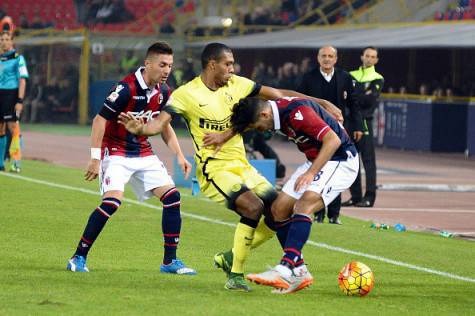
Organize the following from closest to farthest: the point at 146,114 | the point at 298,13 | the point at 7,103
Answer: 1. the point at 146,114
2. the point at 7,103
3. the point at 298,13

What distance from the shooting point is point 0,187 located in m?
17.8

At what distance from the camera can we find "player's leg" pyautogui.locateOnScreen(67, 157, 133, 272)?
1057 cm

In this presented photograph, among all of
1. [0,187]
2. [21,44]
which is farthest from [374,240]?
[21,44]

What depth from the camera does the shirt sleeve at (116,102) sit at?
10477 millimetres

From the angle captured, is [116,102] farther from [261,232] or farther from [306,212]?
[306,212]

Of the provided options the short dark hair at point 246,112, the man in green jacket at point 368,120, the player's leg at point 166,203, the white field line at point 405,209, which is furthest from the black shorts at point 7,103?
the short dark hair at point 246,112

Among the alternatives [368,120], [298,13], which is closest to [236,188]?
[368,120]

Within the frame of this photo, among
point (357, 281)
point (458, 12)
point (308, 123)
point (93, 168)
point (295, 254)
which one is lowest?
point (357, 281)

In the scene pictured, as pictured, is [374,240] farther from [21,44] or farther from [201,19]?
[201,19]

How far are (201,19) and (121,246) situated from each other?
31.9 metres

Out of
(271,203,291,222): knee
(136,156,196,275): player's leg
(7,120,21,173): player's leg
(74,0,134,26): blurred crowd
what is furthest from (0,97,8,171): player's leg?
(74,0,134,26): blurred crowd

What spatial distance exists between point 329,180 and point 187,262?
2147 mm

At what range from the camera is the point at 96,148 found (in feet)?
34.1

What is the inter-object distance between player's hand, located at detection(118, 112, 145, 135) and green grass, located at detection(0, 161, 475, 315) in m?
1.19
